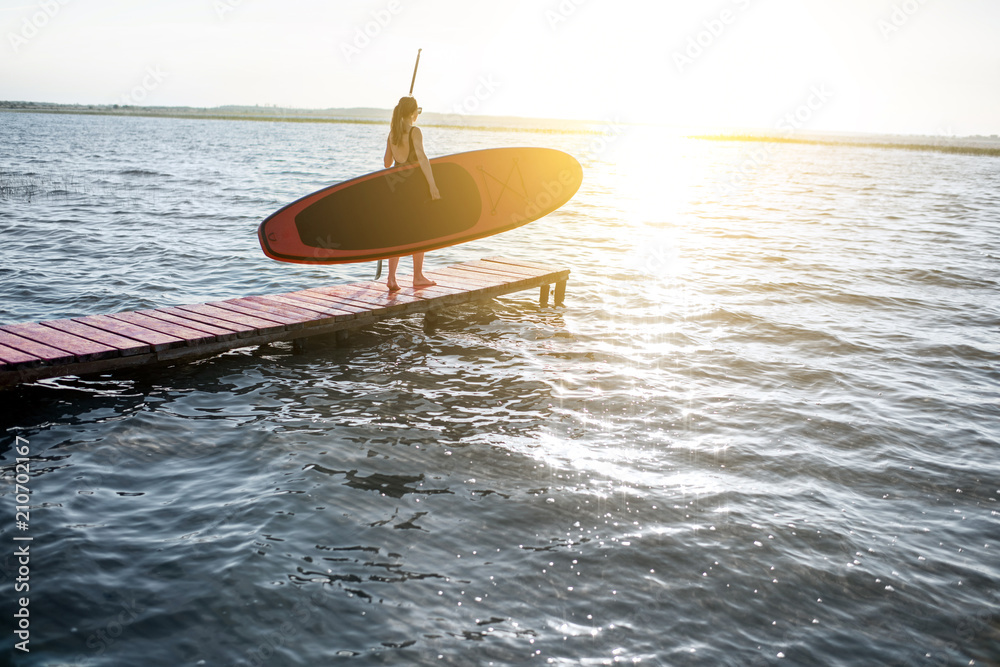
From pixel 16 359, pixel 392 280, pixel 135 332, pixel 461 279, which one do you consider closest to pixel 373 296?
pixel 392 280

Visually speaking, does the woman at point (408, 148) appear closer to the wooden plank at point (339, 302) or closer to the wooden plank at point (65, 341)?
the wooden plank at point (339, 302)

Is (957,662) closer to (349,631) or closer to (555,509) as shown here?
(555,509)

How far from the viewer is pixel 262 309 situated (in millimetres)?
9469

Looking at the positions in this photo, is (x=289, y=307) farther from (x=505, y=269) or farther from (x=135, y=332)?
(x=505, y=269)

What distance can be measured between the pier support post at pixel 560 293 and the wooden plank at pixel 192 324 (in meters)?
6.06

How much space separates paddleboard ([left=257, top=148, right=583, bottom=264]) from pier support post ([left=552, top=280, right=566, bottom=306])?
4.16ft

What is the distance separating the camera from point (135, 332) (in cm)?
812

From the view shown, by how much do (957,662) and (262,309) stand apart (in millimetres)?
8130

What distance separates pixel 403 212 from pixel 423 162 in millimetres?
1031

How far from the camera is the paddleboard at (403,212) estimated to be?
10.4 m

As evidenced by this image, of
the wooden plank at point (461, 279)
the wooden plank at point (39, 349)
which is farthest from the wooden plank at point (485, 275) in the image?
the wooden plank at point (39, 349)

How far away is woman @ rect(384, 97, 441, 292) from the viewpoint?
945 centimetres

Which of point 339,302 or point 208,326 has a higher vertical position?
point 339,302

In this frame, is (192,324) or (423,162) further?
(423,162)
